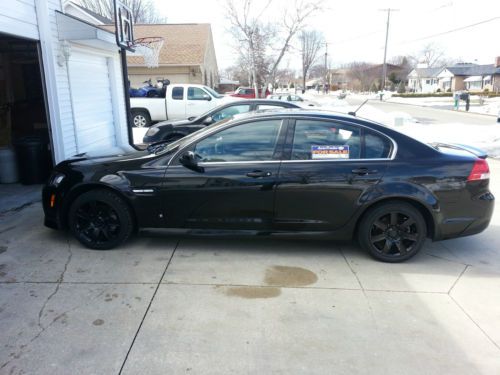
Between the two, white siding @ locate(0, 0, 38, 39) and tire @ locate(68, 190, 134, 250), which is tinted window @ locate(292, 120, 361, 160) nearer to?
tire @ locate(68, 190, 134, 250)

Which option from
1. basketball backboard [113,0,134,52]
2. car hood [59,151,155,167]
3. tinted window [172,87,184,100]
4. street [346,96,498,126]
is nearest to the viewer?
car hood [59,151,155,167]

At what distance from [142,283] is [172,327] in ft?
2.63

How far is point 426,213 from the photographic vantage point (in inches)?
169

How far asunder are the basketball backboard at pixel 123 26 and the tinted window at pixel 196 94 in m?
6.28

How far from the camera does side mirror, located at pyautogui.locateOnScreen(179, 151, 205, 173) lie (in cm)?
421

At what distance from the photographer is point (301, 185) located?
4.21 m

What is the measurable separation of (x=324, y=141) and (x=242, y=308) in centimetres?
193

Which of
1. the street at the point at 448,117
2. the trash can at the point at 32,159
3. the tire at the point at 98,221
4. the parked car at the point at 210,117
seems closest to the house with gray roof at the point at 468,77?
the street at the point at 448,117

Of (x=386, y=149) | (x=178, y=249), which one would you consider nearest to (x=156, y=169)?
(x=178, y=249)

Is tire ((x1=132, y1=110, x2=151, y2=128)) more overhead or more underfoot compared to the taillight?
more underfoot

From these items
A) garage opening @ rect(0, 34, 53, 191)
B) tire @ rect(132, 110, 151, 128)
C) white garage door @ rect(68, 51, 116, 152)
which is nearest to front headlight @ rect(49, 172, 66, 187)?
white garage door @ rect(68, 51, 116, 152)

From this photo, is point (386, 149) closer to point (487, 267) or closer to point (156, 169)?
point (487, 267)

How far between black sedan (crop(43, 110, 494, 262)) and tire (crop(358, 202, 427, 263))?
10 millimetres

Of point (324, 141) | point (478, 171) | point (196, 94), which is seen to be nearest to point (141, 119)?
point (196, 94)
